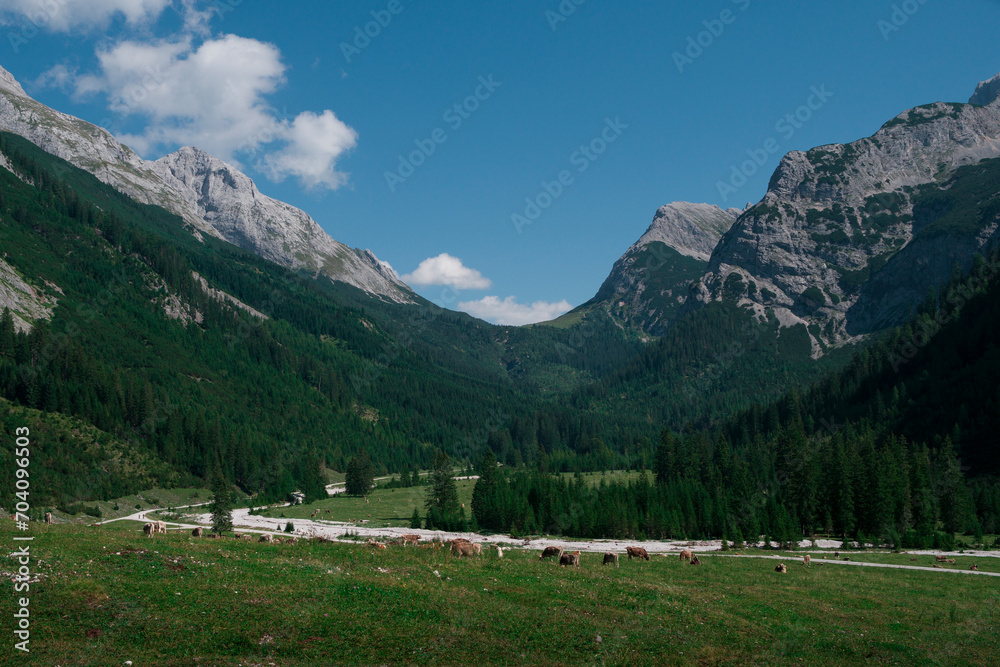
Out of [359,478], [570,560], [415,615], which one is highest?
[359,478]

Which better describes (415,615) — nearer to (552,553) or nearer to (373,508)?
(552,553)

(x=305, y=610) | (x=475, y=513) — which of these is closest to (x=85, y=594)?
(x=305, y=610)

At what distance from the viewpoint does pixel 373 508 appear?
145750mm

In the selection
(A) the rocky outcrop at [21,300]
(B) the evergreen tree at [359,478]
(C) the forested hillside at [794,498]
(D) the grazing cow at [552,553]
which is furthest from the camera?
(A) the rocky outcrop at [21,300]

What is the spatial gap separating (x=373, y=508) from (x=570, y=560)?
377 ft

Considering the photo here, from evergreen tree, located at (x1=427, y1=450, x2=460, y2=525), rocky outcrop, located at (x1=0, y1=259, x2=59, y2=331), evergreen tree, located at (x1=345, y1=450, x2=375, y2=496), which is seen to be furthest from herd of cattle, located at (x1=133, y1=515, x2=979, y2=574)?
rocky outcrop, located at (x1=0, y1=259, x2=59, y2=331)

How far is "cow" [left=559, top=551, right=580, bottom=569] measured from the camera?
39.9 meters

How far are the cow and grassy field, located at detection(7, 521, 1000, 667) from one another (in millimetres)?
4102

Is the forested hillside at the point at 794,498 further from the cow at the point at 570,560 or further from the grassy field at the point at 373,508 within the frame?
the cow at the point at 570,560

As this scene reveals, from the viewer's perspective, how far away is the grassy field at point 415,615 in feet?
64.2

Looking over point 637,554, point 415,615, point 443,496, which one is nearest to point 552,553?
point 637,554

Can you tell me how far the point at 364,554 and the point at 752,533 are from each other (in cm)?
7243

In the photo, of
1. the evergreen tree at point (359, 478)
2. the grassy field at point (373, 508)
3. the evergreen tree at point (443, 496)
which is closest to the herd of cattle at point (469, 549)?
the evergreen tree at point (443, 496)

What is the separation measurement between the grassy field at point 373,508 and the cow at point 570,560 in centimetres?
8378
